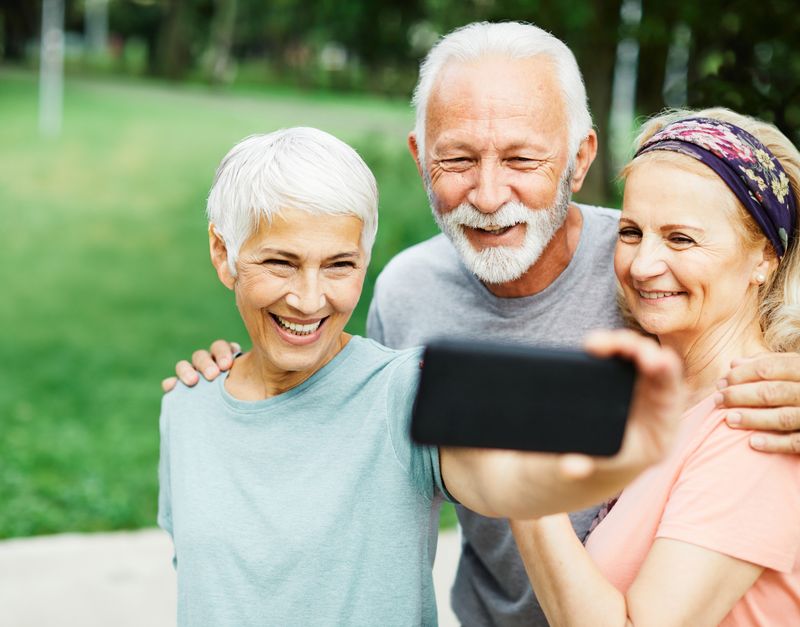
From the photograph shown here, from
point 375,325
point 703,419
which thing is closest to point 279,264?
point 703,419

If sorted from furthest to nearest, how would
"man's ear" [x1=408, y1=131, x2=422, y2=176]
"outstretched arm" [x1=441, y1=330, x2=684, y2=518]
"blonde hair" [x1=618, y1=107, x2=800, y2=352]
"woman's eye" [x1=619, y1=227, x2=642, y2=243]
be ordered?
1. "man's ear" [x1=408, y1=131, x2=422, y2=176]
2. "woman's eye" [x1=619, y1=227, x2=642, y2=243]
3. "blonde hair" [x1=618, y1=107, x2=800, y2=352]
4. "outstretched arm" [x1=441, y1=330, x2=684, y2=518]

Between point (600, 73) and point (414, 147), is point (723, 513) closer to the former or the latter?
point (414, 147)

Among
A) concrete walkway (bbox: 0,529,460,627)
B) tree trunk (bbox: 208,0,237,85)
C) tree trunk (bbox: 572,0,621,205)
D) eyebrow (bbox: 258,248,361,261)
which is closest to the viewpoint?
eyebrow (bbox: 258,248,361,261)

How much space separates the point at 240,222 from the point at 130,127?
57.2ft

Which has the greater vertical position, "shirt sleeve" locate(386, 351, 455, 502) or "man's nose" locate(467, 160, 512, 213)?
"man's nose" locate(467, 160, 512, 213)

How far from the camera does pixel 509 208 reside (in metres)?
2.33

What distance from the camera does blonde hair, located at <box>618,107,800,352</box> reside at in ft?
6.23

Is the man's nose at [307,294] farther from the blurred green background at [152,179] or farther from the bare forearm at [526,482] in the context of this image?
the blurred green background at [152,179]

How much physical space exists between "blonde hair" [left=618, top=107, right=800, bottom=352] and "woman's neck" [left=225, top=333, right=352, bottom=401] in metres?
0.71

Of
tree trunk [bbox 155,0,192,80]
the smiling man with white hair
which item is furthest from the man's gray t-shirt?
tree trunk [bbox 155,0,192,80]

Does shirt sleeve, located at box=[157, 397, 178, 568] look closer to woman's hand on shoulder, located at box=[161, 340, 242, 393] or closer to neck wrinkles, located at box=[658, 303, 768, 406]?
woman's hand on shoulder, located at box=[161, 340, 242, 393]

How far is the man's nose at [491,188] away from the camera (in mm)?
2301

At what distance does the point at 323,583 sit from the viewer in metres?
1.76

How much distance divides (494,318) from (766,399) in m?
0.83
